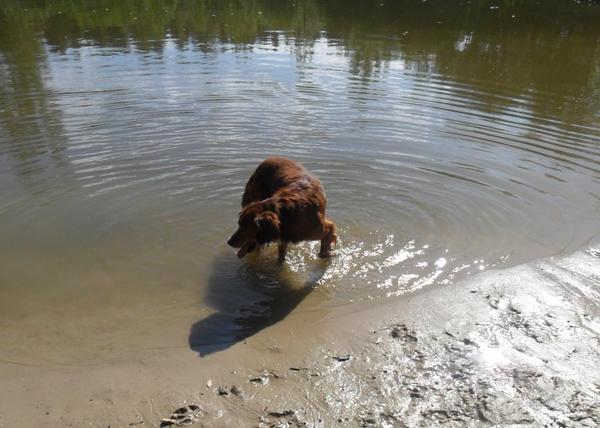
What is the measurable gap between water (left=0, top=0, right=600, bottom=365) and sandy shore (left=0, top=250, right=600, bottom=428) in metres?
0.30

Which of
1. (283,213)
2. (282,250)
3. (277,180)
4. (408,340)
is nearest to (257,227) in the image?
(283,213)

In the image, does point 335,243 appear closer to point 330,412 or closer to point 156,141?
point 330,412

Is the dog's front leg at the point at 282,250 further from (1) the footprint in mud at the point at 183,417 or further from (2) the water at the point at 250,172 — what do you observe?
(1) the footprint in mud at the point at 183,417

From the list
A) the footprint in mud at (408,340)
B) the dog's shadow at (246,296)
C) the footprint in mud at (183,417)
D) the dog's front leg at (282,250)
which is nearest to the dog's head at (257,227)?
the dog's front leg at (282,250)

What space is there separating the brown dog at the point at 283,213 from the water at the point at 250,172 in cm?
45

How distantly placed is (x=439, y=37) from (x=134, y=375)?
59.9ft

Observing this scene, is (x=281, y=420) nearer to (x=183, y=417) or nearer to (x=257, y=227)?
(x=183, y=417)

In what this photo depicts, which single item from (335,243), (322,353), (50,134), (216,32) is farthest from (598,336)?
(216,32)

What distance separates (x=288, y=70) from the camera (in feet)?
47.5

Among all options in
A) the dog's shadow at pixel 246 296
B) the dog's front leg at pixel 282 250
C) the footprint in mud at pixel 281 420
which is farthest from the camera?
the dog's front leg at pixel 282 250

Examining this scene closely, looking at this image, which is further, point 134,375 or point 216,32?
point 216,32

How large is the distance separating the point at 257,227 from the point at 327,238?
3.36 feet

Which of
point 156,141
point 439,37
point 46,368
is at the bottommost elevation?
point 46,368

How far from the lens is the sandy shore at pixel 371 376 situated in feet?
12.3
